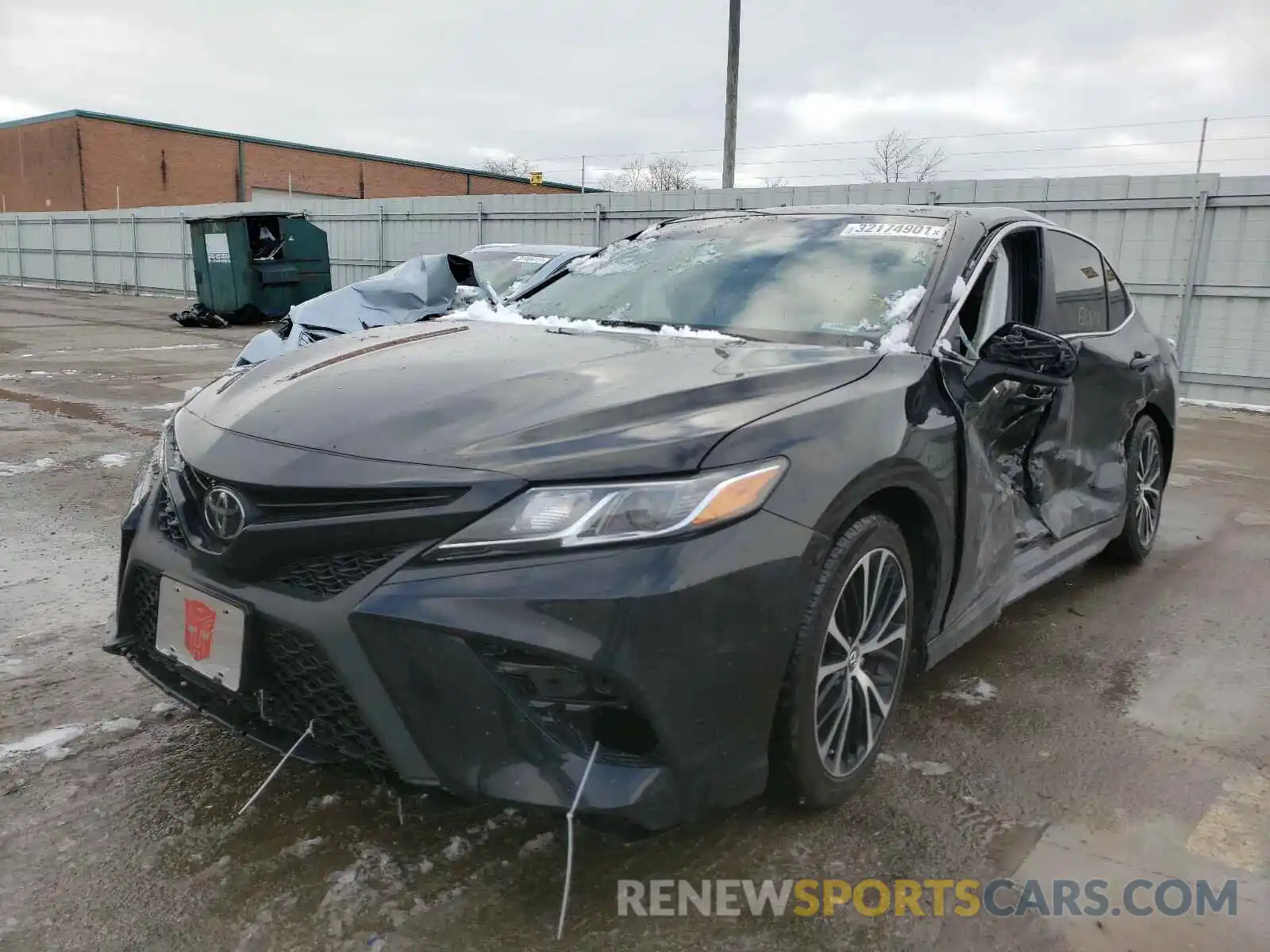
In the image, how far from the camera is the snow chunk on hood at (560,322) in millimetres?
2961

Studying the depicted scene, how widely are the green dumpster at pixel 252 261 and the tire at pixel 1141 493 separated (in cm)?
1628

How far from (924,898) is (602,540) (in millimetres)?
1108

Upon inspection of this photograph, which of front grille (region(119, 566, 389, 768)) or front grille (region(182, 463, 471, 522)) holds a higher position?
front grille (region(182, 463, 471, 522))

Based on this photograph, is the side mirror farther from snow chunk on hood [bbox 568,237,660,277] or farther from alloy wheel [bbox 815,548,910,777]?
snow chunk on hood [bbox 568,237,660,277]

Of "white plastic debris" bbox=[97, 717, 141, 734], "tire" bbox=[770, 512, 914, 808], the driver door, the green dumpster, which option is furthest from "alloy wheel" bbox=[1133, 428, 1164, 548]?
the green dumpster

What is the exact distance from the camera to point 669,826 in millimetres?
1958

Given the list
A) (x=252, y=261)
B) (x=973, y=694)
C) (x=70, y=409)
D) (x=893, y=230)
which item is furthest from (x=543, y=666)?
(x=252, y=261)

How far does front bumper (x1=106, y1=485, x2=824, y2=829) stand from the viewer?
187cm

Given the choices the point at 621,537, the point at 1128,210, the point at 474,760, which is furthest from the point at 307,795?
the point at 1128,210

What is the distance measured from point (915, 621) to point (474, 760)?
138cm

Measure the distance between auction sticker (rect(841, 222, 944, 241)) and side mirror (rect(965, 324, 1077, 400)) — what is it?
42cm

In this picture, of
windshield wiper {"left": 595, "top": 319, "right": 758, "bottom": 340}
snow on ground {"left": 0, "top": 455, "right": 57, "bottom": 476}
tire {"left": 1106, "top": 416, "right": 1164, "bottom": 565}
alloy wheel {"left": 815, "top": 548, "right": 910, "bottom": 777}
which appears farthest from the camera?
snow on ground {"left": 0, "top": 455, "right": 57, "bottom": 476}

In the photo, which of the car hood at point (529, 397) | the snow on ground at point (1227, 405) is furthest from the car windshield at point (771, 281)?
the snow on ground at point (1227, 405)

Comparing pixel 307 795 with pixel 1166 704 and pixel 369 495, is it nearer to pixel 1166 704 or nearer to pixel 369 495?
pixel 369 495
